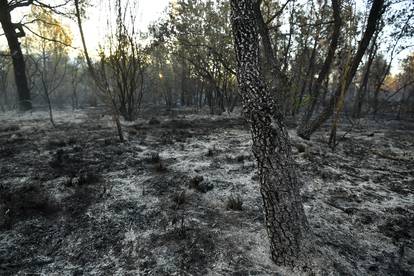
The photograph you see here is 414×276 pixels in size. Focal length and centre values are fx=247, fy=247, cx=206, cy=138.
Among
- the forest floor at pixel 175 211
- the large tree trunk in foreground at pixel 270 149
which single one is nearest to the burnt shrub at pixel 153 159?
the forest floor at pixel 175 211

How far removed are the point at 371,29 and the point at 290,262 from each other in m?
6.84

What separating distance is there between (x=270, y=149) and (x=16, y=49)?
53.8ft

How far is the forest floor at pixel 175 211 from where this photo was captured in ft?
9.19

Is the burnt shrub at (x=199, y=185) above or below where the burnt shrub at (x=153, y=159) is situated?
below

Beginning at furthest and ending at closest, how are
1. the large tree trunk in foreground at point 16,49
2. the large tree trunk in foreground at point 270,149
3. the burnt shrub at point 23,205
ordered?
the large tree trunk in foreground at point 16,49 < the burnt shrub at point 23,205 < the large tree trunk in foreground at point 270,149

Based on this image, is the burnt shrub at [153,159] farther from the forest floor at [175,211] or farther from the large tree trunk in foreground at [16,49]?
the large tree trunk in foreground at [16,49]

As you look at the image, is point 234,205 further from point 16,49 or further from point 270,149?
point 16,49

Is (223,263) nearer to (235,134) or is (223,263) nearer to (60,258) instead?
(60,258)

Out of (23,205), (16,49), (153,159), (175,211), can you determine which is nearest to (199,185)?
(175,211)

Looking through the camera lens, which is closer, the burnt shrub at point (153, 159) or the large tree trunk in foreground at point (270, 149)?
the large tree trunk in foreground at point (270, 149)

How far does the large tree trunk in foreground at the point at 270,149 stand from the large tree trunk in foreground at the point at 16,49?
1337 cm

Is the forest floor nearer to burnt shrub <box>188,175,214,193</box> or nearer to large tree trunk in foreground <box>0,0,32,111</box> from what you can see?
burnt shrub <box>188,175,214,193</box>

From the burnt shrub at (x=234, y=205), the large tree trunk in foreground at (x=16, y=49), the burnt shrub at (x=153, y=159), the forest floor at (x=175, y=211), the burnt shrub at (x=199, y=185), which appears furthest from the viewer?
the large tree trunk in foreground at (x=16, y=49)

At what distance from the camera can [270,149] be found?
100 inches
